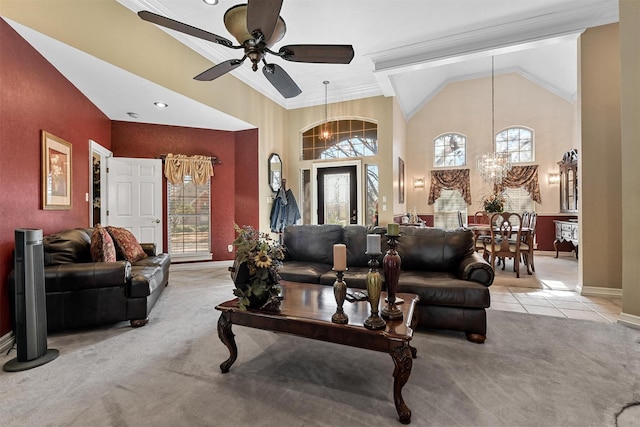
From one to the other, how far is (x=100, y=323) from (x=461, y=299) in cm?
321

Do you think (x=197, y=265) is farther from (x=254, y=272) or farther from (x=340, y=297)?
(x=340, y=297)

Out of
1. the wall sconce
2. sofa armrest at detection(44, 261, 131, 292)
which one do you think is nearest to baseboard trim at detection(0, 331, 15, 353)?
sofa armrest at detection(44, 261, 131, 292)

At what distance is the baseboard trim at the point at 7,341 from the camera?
2.33 meters

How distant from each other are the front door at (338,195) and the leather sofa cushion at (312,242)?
2.83m

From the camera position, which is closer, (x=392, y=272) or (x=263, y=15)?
(x=392, y=272)

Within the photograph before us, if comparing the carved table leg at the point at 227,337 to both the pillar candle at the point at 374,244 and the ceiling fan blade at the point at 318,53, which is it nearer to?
the pillar candle at the point at 374,244

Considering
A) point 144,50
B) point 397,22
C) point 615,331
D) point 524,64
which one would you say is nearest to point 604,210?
point 615,331

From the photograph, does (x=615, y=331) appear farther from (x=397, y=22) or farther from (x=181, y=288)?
(x=181, y=288)

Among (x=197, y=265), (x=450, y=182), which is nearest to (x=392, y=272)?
(x=197, y=265)

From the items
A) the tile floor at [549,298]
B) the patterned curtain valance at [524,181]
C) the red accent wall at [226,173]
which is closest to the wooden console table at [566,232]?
the tile floor at [549,298]

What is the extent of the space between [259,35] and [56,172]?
2.89 m

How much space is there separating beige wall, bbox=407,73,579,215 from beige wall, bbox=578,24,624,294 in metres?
3.79

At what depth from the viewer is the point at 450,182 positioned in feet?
25.4

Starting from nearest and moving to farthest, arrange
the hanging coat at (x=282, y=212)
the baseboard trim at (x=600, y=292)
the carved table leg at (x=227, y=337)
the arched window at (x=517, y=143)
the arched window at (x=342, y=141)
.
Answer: the carved table leg at (x=227, y=337), the baseboard trim at (x=600, y=292), the hanging coat at (x=282, y=212), the arched window at (x=342, y=141), the arched window at (x=517, y=143)
